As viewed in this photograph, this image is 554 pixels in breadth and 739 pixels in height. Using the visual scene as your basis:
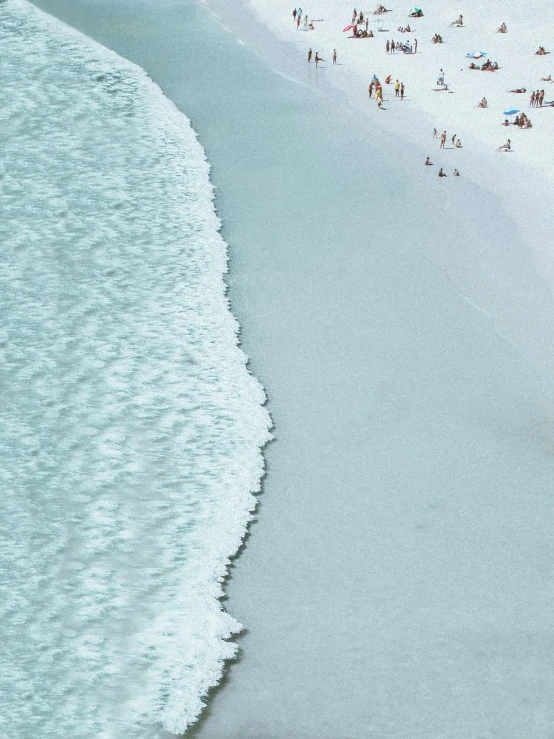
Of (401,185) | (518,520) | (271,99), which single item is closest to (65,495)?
(518,520)

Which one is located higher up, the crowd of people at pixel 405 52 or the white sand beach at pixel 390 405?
the crowd of people at pixel 405 52

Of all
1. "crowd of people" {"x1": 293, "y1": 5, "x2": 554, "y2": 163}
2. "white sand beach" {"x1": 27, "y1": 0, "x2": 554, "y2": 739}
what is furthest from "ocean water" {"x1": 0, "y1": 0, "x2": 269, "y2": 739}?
"crowd of people" {"x1": 293, "y1": 5, "x2": 554, "y2": 163}

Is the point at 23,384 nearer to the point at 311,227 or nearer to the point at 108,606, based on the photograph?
the point at 108,606

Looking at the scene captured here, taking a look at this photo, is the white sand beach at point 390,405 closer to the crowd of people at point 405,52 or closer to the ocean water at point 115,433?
the crowd of people at point 405,52

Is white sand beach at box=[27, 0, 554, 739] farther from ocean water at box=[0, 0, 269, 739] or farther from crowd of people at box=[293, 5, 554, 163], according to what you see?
ocean water at box=[0, 0, 269, 739]

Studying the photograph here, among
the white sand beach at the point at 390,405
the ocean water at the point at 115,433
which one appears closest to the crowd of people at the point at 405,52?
the white sand beach at the point at 390,405

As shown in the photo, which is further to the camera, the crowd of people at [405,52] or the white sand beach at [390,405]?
the crowd of people at [405,52]

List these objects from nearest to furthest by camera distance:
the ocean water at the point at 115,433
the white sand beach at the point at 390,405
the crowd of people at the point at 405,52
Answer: the white sand beach at the point at 390,405 → the ocean water at the point at 115,433 → the crowd of people at the point at 405,52

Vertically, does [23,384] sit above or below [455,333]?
below
